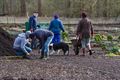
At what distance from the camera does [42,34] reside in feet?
53.0

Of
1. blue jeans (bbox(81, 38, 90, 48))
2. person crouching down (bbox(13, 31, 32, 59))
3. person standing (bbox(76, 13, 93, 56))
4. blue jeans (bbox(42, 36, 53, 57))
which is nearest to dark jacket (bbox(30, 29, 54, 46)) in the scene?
blue jeans (bbox(42, 36, 53, 57))

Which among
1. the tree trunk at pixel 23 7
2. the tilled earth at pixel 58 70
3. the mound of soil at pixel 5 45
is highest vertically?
the tilled earth at pixel 58 70

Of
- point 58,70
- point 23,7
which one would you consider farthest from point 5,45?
point 23,7

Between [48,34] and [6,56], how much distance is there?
2.72 metres

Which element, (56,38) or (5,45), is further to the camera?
(56,38)

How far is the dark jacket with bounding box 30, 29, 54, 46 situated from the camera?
16.0 meters

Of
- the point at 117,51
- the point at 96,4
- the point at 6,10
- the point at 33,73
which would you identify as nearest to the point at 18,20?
the point at 96,4

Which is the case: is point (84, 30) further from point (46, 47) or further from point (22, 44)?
point (22, 44)

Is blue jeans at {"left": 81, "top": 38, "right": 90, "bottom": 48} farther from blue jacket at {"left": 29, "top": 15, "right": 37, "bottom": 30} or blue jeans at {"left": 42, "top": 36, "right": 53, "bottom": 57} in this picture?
blue jacket at {"left": 29, "top": 15, "right": 37, "bottom": 30}

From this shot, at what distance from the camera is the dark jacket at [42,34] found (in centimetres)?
1598

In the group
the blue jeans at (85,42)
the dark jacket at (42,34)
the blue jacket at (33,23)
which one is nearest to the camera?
the dark jacket at (42,34)

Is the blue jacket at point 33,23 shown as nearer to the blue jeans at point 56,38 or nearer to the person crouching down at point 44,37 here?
the blue jeans at point 56,38

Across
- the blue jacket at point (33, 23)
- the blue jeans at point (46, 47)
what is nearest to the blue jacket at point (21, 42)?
the blue jeans at point (46, 47)

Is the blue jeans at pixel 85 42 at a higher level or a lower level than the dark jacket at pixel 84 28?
lower
